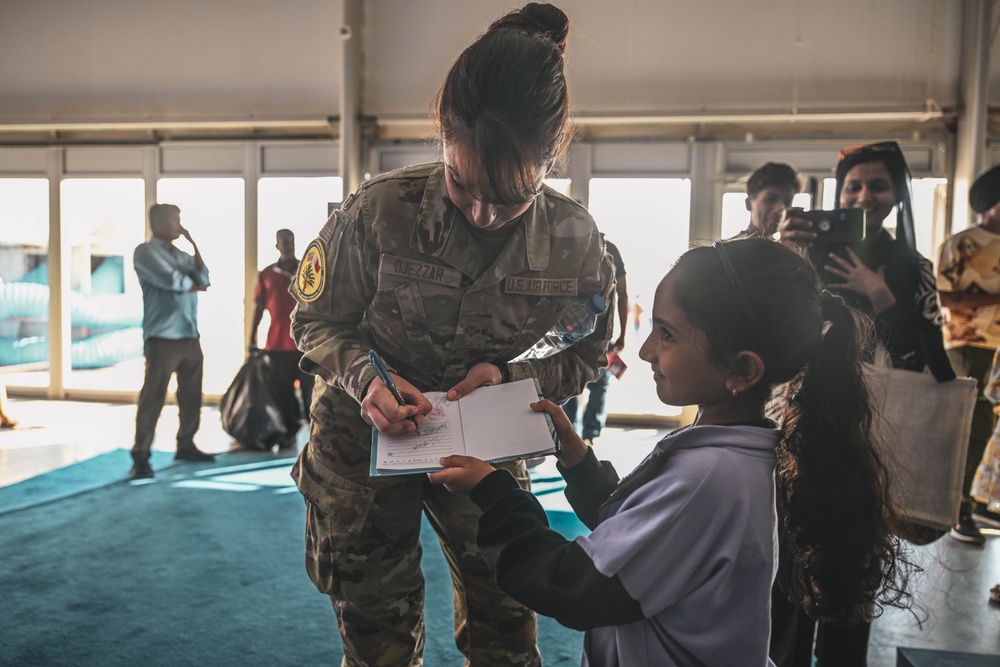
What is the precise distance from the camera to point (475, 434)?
108 cm

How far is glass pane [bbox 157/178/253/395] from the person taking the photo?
6895 millimetres

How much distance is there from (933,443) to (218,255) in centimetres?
644

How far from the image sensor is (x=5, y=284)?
7.40 m

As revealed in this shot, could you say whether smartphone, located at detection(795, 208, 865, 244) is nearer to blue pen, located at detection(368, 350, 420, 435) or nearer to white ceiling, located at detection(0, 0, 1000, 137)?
blue pen, located at detection(368, 350, 420, 435)

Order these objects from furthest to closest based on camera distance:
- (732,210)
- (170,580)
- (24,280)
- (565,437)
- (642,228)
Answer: (24,280)
(642,228)
(732,210)
(170,580)
(565,437)

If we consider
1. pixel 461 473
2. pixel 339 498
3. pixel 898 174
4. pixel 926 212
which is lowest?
pixel 339 498

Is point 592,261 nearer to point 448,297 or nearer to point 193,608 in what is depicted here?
point 448,297

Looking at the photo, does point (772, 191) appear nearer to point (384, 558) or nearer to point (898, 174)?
point (898, 174)

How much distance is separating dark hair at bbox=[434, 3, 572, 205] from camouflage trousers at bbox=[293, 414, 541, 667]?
52cm

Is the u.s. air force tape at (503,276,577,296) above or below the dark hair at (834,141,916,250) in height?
below

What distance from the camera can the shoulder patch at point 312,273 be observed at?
123 cm

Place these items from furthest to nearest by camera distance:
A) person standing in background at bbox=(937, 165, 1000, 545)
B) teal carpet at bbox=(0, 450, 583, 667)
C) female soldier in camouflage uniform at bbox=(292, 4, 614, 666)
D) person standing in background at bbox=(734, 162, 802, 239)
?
person standing in background at bbox=(937, 165, 1000, 545)
person standing in background at bbox=(734, 162, 802, 239)
teal carpet at bbox=(0, 450, 583, 667)
female soldier in camouflage uniform at bbox=(292, 4, 614, 666)

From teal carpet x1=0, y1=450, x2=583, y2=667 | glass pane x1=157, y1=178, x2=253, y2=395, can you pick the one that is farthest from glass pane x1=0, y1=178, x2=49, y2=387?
teal carpet x1=0, y1=450, x2=583, y2=667

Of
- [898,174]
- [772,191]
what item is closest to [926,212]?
[772,191]
